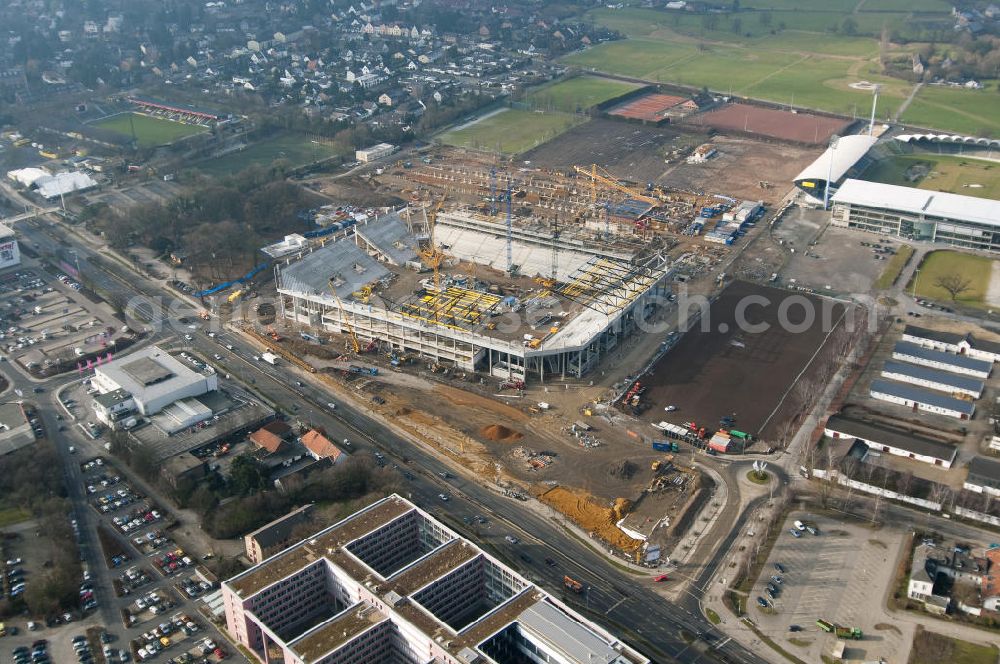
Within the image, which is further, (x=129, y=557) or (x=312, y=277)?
(x=312, y=277)

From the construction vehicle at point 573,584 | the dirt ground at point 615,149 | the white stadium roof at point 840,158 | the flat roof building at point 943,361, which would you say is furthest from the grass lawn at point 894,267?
the construction vehicle at point 573,584

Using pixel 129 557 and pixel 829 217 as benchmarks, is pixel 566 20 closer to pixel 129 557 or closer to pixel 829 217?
pixel 829 217

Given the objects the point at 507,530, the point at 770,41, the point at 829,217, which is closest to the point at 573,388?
the point at 507,530

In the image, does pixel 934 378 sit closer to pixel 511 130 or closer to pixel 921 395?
pixel 921 395

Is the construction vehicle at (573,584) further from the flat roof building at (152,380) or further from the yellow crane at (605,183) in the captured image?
the yellow crane at (605,183)

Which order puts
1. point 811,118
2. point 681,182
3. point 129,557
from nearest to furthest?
1. point 129,557
2. point 681,182
3. point 811,118

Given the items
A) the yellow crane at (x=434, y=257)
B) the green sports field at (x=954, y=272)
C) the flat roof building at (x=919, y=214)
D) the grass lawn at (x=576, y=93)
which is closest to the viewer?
the yellow crane at (x=434, y=257)

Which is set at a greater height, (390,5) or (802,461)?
(390,5)
